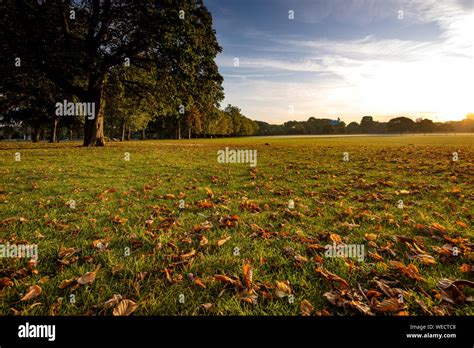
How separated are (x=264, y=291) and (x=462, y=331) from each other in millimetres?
1766

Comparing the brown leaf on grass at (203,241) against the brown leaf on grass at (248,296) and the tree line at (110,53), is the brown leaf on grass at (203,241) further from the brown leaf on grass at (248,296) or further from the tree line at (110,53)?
the tree line at (110,53)

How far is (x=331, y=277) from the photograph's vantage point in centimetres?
261

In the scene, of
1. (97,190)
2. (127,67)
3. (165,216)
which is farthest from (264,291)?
(127,67)

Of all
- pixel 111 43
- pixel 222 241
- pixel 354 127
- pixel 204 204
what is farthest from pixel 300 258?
pixel 354 127

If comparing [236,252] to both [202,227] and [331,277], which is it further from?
[331,277]

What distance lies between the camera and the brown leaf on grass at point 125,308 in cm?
217

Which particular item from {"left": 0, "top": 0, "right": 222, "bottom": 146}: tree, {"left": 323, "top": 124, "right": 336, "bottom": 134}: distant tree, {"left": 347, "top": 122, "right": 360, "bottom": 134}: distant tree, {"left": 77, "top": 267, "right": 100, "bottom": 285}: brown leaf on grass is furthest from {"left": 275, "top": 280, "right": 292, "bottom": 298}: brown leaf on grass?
{"left": 347, "top": 122, "right": 360, "bottom": 134}: distant tree

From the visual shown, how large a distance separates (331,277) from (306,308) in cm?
54

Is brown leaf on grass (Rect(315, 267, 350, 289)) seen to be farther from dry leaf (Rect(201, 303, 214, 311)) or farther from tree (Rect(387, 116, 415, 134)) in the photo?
tree (Rect(387, 116, 415, 134))

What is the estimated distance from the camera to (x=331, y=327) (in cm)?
215

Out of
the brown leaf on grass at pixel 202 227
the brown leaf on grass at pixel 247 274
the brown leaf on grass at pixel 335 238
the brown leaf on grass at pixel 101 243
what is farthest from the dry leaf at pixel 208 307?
the brown leaf on grass at pixel 335 238

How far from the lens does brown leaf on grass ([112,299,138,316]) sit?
2.17 meters

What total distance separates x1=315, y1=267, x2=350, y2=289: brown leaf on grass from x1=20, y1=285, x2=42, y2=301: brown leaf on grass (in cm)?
285

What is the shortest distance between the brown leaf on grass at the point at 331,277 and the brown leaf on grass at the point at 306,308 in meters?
0.48
